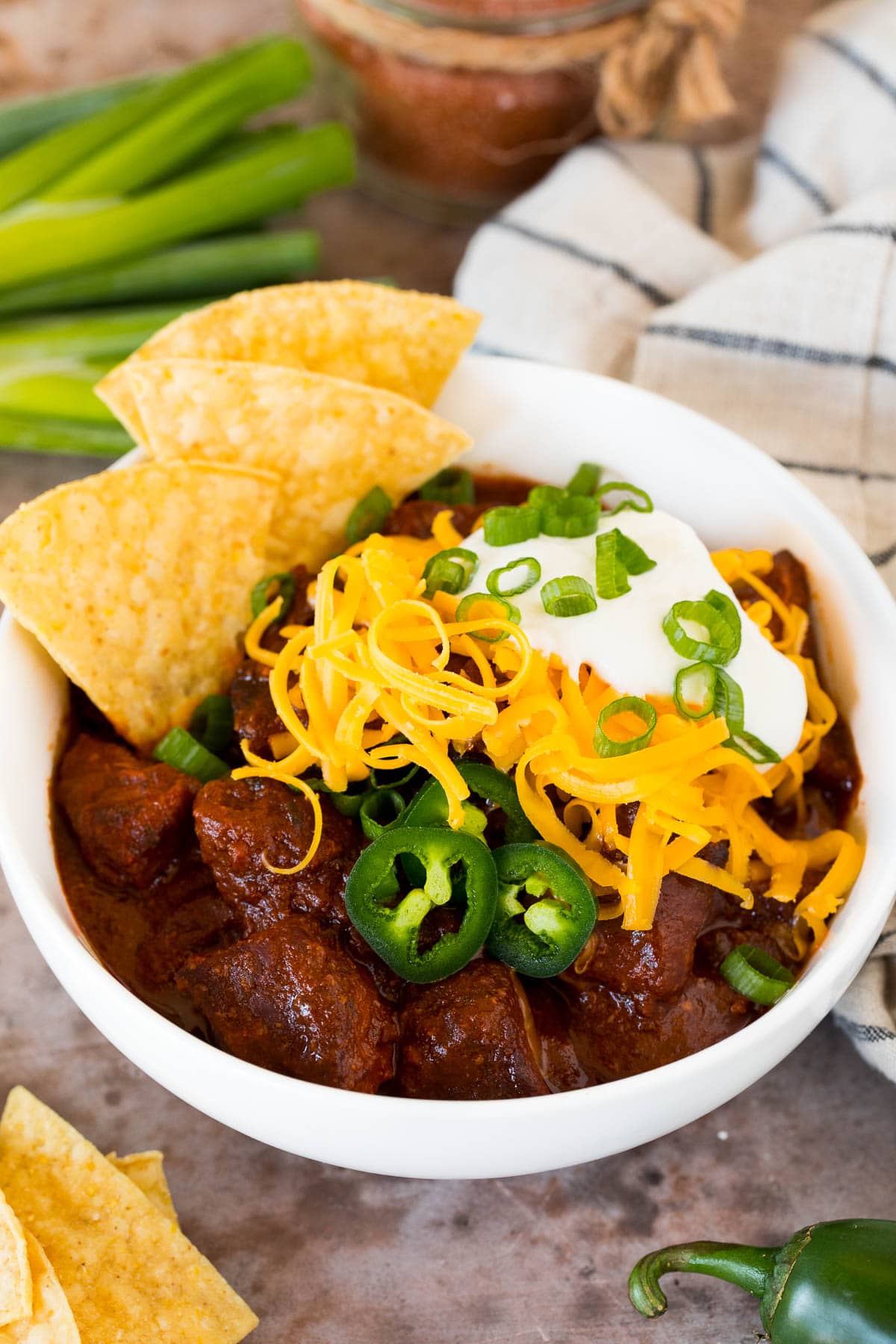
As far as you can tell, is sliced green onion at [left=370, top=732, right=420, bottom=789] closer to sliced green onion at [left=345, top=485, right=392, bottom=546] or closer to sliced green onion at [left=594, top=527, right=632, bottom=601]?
sliced green onion at [left=594, top=527, right=632, bottom=601]

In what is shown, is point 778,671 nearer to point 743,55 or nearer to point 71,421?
point 71,421

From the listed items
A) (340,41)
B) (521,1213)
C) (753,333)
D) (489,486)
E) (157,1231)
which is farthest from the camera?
(340,41)

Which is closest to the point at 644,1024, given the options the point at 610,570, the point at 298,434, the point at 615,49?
the point at 610,570

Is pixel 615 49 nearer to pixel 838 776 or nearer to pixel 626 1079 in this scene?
pixel 838 776

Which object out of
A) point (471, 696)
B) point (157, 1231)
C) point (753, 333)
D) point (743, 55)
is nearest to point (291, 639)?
point (471, 696)

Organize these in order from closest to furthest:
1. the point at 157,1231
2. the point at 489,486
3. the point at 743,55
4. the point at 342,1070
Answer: the point at 342,1070 → the point at 157,1231 → the point at 489,486 → the point at 743,55

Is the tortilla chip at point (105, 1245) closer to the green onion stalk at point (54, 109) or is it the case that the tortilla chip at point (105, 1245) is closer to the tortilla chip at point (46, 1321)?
the tortilla chip at point (46, 1321)

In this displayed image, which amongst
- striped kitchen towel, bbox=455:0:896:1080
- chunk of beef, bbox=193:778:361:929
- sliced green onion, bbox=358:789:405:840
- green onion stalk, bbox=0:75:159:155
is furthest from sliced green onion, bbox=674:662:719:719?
green onion stalk, bbox=0:75:159:155
